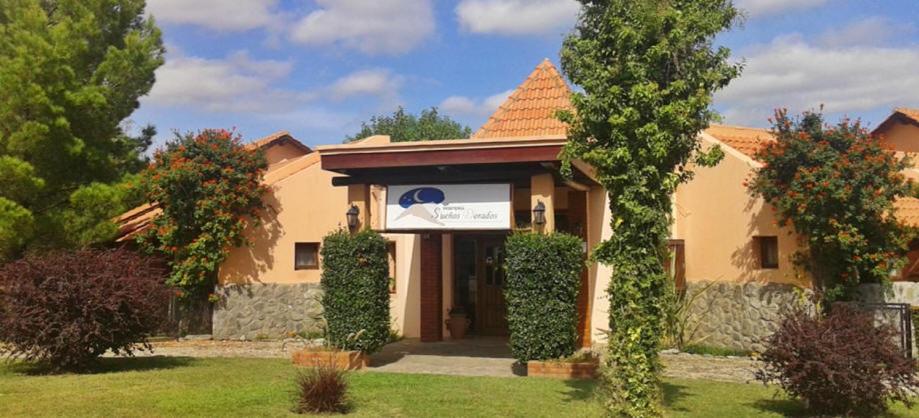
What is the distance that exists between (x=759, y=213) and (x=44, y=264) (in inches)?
473

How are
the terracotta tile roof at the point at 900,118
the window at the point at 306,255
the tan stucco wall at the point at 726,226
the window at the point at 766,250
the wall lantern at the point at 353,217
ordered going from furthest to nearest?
the terracotta tile roof at the point at 900,118 < the window at the point at 306,255 < the window at the point at 766,250 < the tan stucco wall at the point at 726,226 < the wall lantern at the point at 353,217

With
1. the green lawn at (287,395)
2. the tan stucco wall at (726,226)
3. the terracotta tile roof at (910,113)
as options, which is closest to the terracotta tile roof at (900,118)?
the terracotta tile roof at (910,113)

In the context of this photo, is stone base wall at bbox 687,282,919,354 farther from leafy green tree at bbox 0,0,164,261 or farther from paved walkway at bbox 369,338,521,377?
leafy green tree at bbox 0,0,164,261

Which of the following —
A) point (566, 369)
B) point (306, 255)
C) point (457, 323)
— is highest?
point (306, 255)

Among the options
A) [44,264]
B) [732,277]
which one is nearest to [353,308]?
[44,264]

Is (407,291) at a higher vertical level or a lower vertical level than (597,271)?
lower

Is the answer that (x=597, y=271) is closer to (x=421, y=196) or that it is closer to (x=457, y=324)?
(x=457, y=324)

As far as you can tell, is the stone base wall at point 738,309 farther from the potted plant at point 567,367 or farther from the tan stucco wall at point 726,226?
the potted plant at point 567,367

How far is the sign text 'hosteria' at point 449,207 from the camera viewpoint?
478 inches

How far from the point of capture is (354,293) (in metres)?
12.1

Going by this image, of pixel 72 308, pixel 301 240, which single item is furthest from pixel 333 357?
pixel 301 240

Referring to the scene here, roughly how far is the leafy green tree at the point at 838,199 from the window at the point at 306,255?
30.9 feet

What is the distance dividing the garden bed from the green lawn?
0.56 meters

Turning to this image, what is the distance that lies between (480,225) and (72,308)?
6.06 metres
